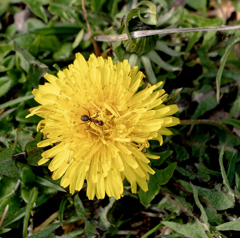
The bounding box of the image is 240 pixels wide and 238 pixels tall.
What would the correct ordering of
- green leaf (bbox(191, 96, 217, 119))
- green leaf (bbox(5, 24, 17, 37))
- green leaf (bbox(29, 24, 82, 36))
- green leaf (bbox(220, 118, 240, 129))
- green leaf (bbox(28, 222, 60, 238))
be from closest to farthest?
green leaf (bbox(28, 222, 60, 238))
green leaf (bbox(220, 118, 240, 129))
green leaf (bbox(191, 96, 217, 119))
green leaf (bbox(29, 24, 82, 36))
green leaf (bbox(5, 24, 17, 37))

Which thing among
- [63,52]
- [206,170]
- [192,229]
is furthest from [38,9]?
[192,229]

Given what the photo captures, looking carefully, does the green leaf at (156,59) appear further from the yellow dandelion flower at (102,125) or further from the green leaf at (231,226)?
the green leaf at (231,226)

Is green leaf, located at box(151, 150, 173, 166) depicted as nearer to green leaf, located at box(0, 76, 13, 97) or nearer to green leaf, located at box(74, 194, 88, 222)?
green leaf, located at box(74, 194, 88, 222)

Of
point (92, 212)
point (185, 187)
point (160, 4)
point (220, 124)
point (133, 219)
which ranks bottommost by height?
point (133, 219)

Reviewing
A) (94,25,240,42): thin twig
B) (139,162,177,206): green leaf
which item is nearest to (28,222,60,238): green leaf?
(139,162,177,206): green leaf

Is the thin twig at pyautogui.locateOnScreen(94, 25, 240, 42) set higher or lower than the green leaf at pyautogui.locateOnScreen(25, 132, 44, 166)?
higher

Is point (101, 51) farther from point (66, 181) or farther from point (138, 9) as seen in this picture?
point (66, 181)

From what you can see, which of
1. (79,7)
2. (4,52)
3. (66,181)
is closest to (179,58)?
(79,7)

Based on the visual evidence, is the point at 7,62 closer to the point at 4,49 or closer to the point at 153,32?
the point at 4,49
